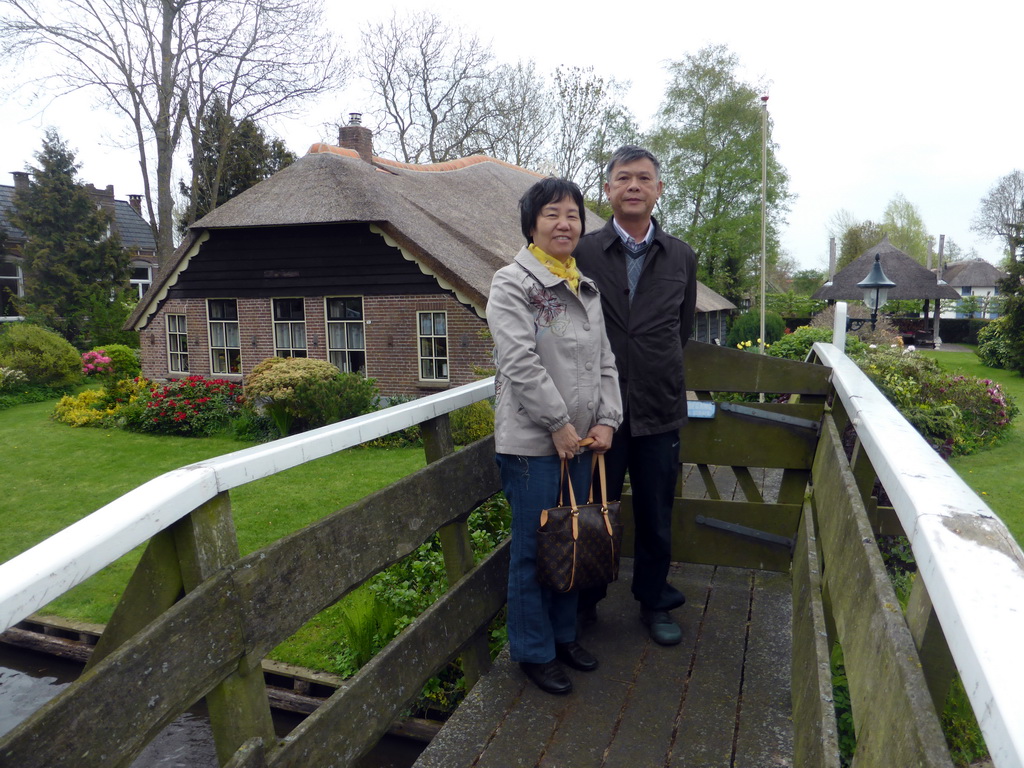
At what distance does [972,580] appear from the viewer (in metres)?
0.77

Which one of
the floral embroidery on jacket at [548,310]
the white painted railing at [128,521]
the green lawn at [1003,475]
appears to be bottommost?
the green lawn at [1003,475]

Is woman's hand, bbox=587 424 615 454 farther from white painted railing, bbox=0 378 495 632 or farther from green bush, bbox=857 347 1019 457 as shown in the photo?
green bush, bbox=857 347 1019 457

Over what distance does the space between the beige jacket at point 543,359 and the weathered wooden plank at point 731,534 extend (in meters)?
1.16

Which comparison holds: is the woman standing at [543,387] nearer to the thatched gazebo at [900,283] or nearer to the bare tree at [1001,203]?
the thatched gazebo at [900,283]

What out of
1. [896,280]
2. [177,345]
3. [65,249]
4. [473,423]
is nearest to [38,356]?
[177,345]

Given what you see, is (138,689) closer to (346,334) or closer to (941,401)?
(941,401)

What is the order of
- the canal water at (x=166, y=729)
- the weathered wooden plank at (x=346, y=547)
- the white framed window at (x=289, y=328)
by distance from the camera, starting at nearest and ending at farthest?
the weathered wooden plank at (x=346, y=547), the canal water at (x=166, y=729), the white framed window at (x=289, y=328)

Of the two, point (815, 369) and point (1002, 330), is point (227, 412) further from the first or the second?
point (1002, 330)

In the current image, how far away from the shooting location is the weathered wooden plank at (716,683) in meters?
2.21

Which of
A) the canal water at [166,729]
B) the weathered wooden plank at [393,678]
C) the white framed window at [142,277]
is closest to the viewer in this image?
the weathered wooden plank at [393,678]

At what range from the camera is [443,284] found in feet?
46.8

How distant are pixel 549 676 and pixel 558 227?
145 centimetres

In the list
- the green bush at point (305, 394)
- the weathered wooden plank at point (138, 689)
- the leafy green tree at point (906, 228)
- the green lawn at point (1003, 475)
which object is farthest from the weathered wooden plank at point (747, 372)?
the leafy green tree at point (906, 228)

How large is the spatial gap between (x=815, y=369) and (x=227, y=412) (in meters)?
12.7
